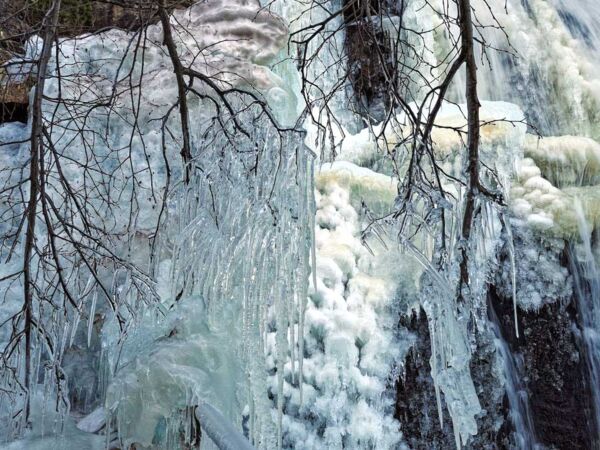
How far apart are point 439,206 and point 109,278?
3.22 meters

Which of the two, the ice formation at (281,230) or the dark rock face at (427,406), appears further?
the dark rock face at (427,406)

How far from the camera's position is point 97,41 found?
5.82 metres

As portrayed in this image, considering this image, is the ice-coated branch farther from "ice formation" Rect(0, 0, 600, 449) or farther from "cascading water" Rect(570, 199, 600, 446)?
"cascading water" Rect(570, 199, 600, 446)

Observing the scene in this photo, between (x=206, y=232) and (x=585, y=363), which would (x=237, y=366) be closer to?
(x=206, y=232)

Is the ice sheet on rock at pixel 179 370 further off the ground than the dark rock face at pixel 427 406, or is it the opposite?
the ice sheet on rock at pixel 179 370

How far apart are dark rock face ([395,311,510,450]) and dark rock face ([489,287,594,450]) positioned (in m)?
0.27

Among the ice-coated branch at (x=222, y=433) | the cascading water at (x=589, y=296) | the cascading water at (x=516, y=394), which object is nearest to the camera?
the ice-coated branch at (x=222, y=433)

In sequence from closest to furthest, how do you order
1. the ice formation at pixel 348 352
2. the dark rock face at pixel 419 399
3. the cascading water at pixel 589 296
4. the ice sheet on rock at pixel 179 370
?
the ice sheet on rock at pixel 179 370 < the ice formation at pixel 348 352 < the dark rock face at pixel 419 399 < the cascading water at pixel 589 296

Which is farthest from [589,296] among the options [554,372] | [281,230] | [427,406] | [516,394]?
[281,230]

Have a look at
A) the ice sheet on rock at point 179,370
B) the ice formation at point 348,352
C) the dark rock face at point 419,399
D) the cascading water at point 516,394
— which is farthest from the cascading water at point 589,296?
the ice sheet on rock at point 179,370

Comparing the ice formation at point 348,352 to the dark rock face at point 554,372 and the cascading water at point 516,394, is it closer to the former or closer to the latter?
the cascading water at point 516,394

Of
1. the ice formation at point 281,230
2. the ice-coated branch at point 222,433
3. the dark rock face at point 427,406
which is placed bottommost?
the dark rock face at point 427,406

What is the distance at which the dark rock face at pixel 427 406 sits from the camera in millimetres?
4984

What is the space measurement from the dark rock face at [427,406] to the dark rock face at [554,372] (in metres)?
0.27
